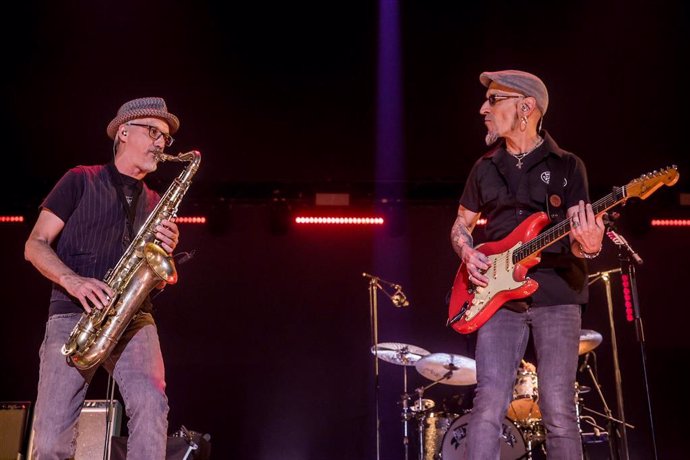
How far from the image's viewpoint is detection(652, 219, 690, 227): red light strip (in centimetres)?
977

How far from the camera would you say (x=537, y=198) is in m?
3.91

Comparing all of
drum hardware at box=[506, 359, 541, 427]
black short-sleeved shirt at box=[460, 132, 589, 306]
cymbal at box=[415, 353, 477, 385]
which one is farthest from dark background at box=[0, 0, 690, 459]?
black short-sleeved shirt at box=[460, 132, 589, 306]

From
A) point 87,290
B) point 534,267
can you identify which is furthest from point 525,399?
point 87,290

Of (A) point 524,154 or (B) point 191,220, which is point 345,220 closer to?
(B) point 191,220

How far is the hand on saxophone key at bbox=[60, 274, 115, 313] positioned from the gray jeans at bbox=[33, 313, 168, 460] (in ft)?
0.69

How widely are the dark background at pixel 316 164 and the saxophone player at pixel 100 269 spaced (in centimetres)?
367

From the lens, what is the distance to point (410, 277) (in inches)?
383

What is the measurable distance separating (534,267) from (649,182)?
0.75 metres

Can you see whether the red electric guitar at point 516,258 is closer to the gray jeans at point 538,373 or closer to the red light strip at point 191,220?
the gray jeans at point 538,373

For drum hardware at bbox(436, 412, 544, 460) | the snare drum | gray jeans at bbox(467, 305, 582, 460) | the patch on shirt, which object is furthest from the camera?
the snare drum

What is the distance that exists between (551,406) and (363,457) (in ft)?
20.1

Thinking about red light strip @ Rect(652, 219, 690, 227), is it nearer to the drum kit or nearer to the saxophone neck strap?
the drum kit

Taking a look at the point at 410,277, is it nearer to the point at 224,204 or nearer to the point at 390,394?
the point at 390,394

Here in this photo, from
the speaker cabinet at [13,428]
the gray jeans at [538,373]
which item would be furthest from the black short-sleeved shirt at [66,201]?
the speaker cabinet at [13,428]
